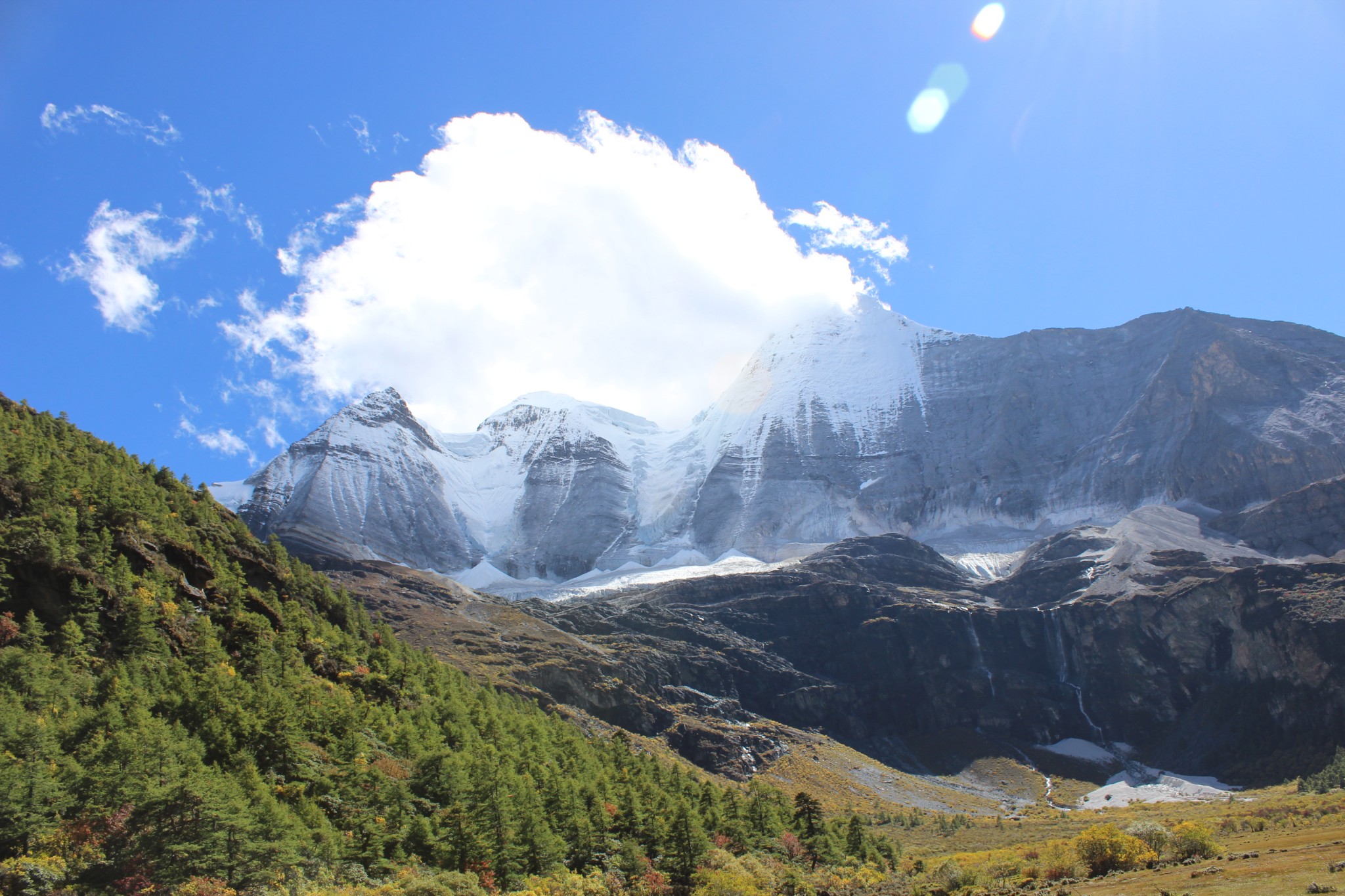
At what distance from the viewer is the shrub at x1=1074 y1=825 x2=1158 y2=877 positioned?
4297 centimetres

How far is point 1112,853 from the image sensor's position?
4388 cm

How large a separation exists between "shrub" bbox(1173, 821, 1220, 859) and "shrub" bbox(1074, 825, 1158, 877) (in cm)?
140

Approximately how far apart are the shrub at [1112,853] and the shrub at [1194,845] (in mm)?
1401

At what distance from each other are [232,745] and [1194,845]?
49.2 meters

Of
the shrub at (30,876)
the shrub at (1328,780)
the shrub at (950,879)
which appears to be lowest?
the shrub at (1328,780)

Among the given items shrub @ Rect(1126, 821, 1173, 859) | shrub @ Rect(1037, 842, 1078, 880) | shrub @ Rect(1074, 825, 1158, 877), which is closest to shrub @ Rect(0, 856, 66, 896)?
shrub @ Rect(1037, 842, 1078, 880)

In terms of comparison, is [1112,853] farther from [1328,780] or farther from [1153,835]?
[1328,780]

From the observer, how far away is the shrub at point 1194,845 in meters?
42.8

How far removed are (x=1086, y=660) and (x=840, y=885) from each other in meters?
167

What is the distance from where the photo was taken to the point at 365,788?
48562 millimetres

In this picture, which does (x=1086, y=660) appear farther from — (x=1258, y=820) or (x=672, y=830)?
(x=672, y=830)

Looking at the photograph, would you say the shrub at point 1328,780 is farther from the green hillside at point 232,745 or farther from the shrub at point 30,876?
the shrub at point 30,876

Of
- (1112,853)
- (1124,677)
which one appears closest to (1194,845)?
(1112,853)

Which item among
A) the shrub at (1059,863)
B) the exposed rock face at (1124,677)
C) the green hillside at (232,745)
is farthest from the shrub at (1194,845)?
the exposed rock face at (1124,677)
